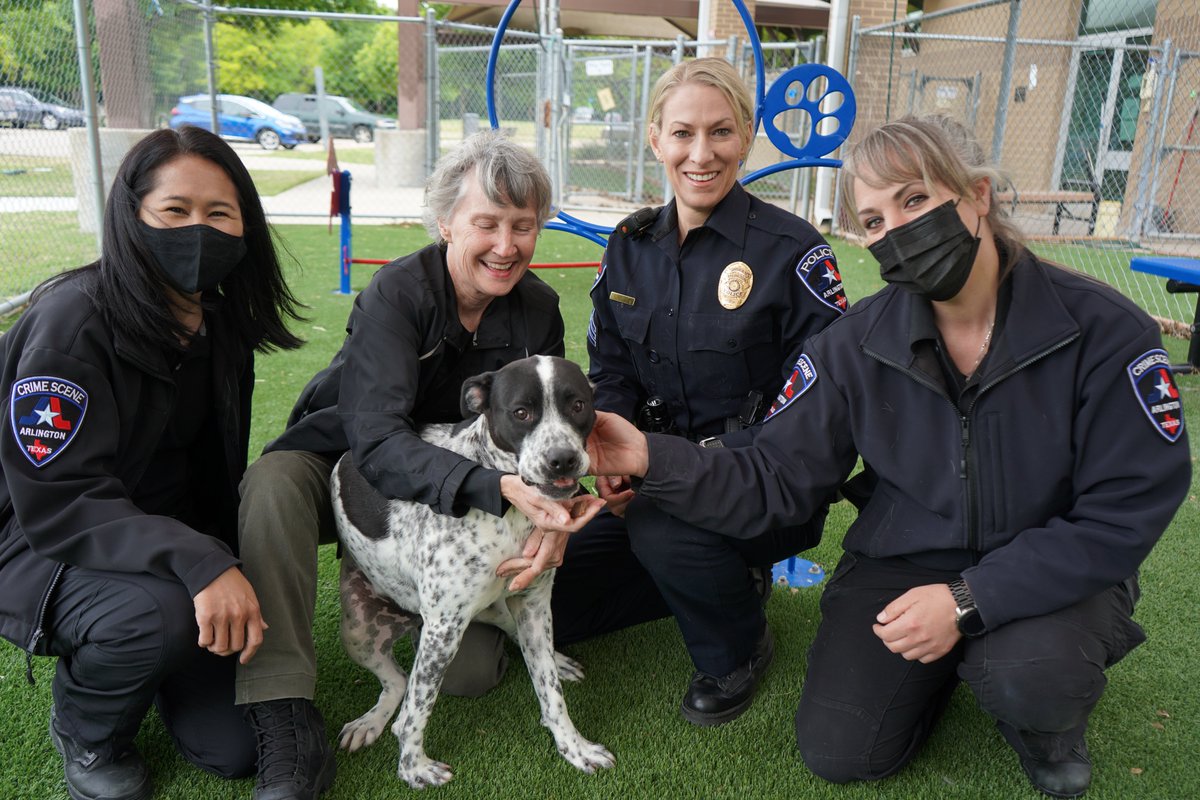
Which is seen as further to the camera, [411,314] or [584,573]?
[584,573]

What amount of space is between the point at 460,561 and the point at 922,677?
1251 millimetres

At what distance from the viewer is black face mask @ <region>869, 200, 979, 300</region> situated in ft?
6.86

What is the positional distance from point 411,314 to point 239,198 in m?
0.55

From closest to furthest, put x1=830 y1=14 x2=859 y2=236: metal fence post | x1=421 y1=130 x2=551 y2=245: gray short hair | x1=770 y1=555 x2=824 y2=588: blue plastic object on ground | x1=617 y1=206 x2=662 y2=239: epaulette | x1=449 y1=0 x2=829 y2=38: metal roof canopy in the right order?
x1=421 y1=130 x2=551 y2=245: gray short hair, x1=617 y1=206 x2=662 y2=239: epaulette, x1=770 y1=555 x2=824 y2=588: blue plastic object on ground, x1=830 y1=14 x2=859 y2=236: metal fence post, x1=449 y1=0 x2=829 y2=38: metal roof canopy

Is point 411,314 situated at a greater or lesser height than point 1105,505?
greater

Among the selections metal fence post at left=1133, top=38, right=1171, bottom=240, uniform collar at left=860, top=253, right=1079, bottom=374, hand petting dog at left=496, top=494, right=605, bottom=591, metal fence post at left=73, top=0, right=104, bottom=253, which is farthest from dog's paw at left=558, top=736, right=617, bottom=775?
metal fence post at left=1133, top=38, right=1171, bottom=240

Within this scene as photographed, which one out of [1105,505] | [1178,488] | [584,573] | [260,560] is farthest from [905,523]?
[260,560]

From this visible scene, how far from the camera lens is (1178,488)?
6.64ft

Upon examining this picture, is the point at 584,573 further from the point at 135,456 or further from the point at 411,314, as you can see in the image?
the point at 135,456

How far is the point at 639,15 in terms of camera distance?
21.5 m

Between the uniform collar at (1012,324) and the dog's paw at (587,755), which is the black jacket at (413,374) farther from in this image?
the uniform collar at (1012,324)

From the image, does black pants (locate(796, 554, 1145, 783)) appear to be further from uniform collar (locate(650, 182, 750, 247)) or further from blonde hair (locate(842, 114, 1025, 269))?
uniform collar (locate(650, 182, 750, 247))

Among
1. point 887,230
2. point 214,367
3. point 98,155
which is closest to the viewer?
point 887,230

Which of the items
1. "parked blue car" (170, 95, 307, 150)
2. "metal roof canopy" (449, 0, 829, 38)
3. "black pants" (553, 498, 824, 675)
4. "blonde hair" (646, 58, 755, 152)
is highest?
"metal roof canopy" (449, 0, 829, 38)
